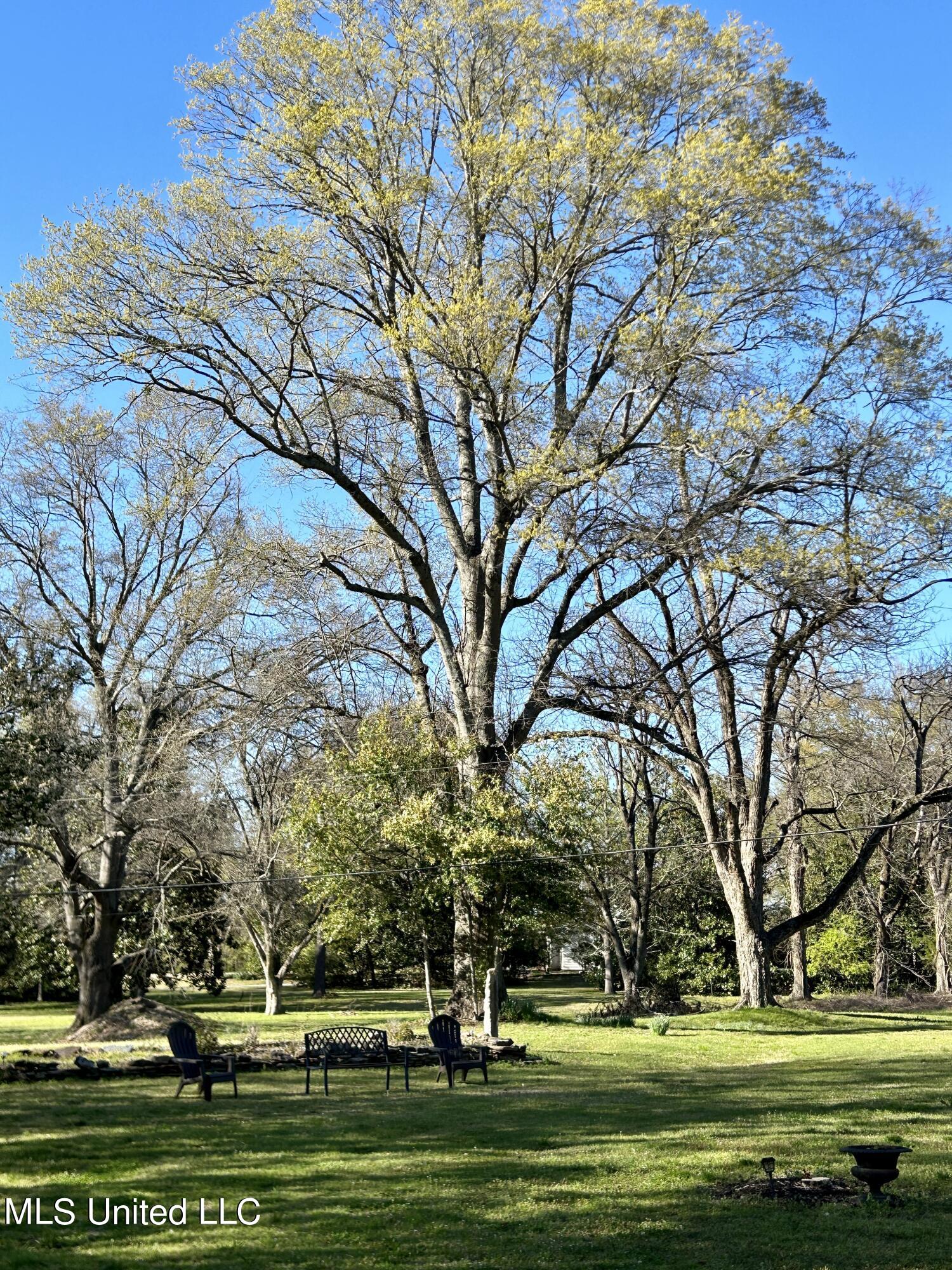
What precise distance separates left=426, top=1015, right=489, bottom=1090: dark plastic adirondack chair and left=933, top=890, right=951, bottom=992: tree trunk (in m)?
24.0

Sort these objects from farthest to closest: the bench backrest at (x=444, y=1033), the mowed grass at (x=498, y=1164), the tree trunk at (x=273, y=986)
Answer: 1. the tree trunk at (x=273, y=986)
2. the bench backrest at (x=444, y=1033)
3. the mowed grass at (x=498, y=1164)

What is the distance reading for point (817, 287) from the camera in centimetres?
2083

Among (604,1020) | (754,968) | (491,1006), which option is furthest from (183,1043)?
(754,968)

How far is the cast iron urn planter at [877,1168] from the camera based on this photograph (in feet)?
23.4

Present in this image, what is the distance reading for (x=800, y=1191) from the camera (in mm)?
7395

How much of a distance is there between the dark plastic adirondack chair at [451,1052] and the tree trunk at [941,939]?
2399cm

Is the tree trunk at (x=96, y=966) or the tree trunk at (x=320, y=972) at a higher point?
the tree trunk at (x=96, y=966)

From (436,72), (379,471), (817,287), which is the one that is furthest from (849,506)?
(436,72)

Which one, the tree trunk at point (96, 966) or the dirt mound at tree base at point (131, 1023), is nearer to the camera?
the dirt mound at tree base at point (131, 1023)

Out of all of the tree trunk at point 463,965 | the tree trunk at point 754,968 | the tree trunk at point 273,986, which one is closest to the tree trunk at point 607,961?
the tree trunk at point 273,986

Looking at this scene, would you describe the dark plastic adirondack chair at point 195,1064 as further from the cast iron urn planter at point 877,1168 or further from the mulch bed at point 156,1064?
the cast iron urn planter at point 877,1168

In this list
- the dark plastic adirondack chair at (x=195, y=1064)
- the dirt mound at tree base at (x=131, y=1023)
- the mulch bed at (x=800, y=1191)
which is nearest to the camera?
the mulch bed at (x=800, y=1191)

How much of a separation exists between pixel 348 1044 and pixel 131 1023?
11.8 meters

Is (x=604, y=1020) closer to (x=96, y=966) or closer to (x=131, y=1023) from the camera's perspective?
(x=131, y=1023)
